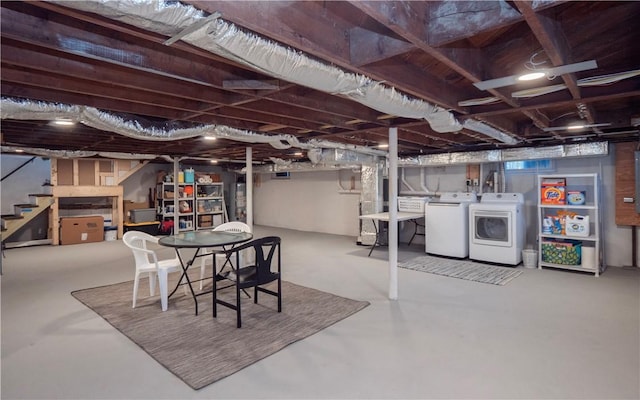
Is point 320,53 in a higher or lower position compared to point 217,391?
higher

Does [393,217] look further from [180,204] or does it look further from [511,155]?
[180,204]

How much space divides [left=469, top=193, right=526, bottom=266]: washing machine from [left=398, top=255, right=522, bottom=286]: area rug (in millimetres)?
210

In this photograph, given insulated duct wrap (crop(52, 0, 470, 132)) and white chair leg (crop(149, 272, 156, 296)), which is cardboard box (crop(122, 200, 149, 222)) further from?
insulated duct wrap (crop(52, 0, 470, 132))

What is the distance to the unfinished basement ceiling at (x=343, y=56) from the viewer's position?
59.8 inches

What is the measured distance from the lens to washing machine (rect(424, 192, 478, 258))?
232 inches

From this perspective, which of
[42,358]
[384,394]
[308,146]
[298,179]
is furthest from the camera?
[298,179]

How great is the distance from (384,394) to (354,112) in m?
2.45

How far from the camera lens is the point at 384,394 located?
85.4 inches

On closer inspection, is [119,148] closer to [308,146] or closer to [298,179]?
[308,146]

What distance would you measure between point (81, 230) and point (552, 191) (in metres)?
9.35

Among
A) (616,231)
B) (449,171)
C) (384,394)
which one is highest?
(449,171)

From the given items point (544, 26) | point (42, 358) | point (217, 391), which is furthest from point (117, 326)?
point (544, 26)

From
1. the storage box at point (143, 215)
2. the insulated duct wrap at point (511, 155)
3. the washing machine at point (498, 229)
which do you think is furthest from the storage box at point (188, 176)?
the washing machine at point (498, 229)

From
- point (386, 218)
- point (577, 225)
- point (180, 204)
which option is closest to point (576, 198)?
point (577, 225)
